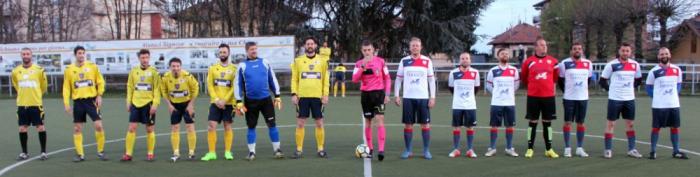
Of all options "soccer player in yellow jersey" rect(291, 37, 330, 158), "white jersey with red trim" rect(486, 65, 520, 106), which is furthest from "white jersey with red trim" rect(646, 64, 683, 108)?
"soccer player in yellow jersey" rect(291, 37, 330, 158)

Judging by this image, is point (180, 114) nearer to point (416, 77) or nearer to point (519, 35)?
point (416, 77)

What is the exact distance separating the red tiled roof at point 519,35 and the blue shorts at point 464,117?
78.7 metres

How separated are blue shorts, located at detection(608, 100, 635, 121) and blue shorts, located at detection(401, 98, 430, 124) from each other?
2.84 meters

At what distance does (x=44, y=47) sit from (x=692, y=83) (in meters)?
31.5

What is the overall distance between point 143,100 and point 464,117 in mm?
4929

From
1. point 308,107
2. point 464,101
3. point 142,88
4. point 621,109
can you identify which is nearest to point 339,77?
point 308,107

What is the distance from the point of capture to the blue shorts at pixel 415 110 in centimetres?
864

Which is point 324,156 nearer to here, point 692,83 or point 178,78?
point 178,78

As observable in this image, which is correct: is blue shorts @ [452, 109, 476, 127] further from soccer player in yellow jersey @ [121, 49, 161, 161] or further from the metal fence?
the metal fence

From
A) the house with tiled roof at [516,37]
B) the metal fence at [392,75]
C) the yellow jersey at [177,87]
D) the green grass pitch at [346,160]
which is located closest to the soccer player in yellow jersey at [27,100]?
the green grass pitch at [346,160]

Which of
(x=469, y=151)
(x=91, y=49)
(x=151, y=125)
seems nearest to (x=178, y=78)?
(x=151, y=125)

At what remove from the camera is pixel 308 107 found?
28.9ft

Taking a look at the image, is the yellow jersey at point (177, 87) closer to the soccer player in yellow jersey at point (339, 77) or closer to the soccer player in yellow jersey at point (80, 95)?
the soccer player in yellow jersey at point (80, 95)

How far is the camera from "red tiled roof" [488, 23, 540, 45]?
281ft
